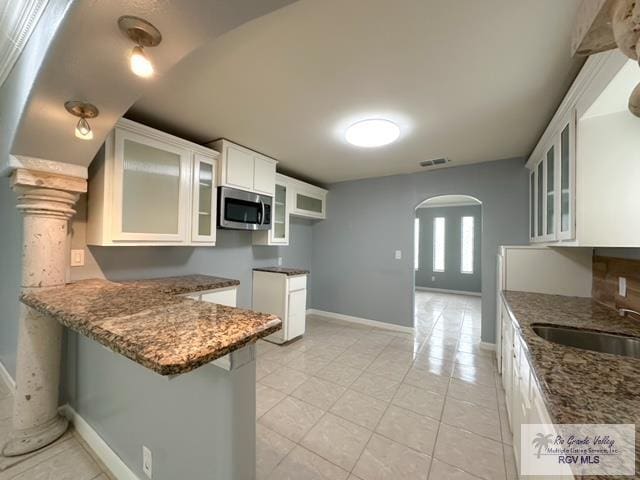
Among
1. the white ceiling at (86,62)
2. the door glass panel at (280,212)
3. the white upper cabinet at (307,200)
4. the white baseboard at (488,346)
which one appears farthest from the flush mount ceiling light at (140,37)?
the white baseboard at (488,346)

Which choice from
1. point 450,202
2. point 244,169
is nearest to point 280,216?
point 244,169

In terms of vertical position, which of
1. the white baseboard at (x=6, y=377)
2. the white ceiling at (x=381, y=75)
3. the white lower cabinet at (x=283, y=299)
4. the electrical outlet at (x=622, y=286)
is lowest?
the white baseboard at (x=6, y=377)

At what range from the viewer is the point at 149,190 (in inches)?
83.1

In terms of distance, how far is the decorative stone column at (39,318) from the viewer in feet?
5.08

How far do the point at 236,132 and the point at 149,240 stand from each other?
131cm

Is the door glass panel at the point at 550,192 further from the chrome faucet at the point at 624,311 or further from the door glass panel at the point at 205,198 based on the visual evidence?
the door glass panel at the point at 205,198

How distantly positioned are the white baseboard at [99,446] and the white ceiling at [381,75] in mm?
2324

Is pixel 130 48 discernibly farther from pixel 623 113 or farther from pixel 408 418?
pixel 408 418

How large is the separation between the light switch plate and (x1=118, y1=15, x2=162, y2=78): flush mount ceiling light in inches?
65.4

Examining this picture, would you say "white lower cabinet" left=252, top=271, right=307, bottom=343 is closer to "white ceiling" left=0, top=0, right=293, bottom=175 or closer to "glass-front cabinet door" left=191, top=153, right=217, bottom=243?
"glass-front cabinet door" left=191, top=153, right=217, bottom=243

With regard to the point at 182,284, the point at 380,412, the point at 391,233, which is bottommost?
the point at 380,412

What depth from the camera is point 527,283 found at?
229 centimetres

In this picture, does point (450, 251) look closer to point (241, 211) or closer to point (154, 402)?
point (241, 211)
